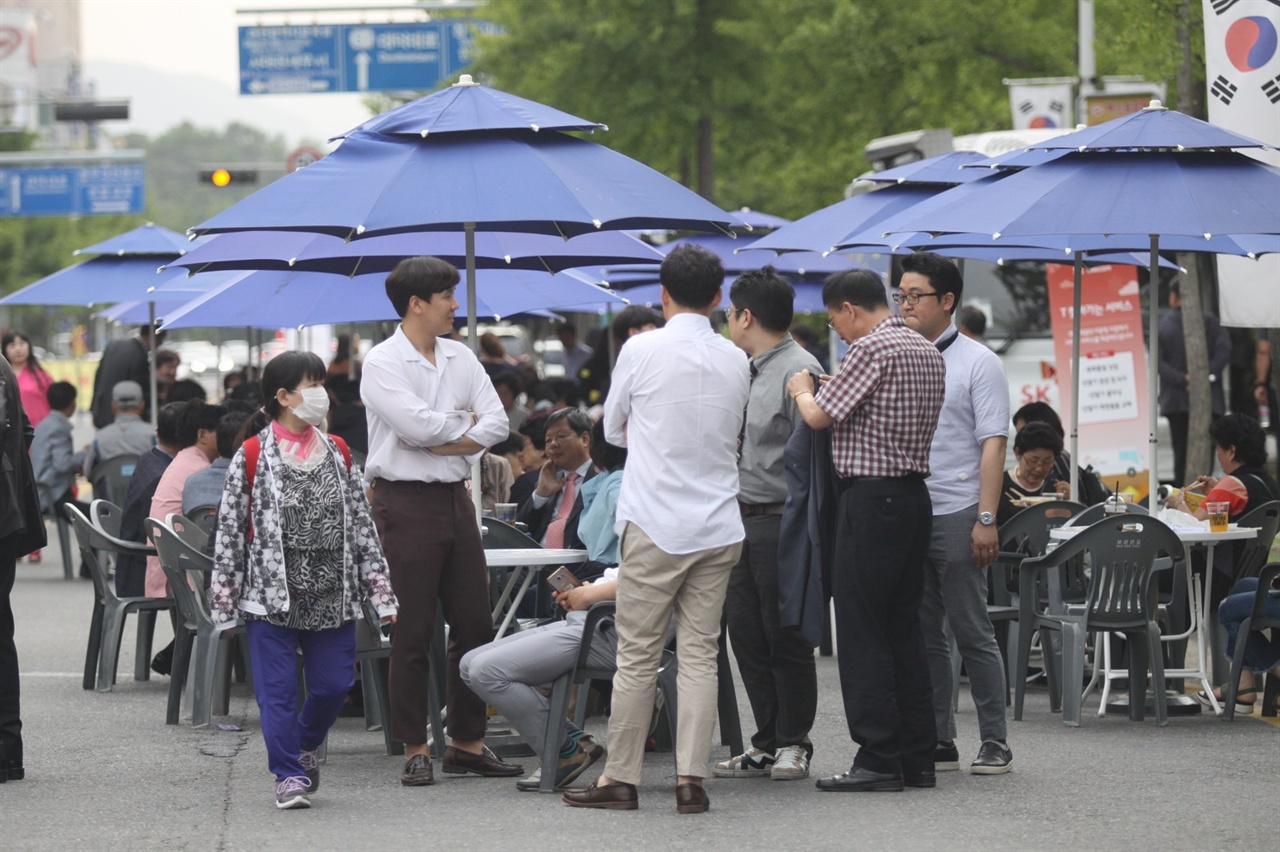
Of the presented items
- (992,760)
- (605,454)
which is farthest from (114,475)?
(992,760)

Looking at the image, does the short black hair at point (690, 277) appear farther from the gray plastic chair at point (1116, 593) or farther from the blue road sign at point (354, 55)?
the blue road sign at point (354, 55)

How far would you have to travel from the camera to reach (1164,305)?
19281 mm

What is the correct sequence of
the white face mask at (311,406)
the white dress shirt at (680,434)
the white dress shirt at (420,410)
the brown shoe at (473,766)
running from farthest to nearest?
the brown shoe at (473,766) < the white dress shirt at (420,410) < the white face mask at (311,406) < the white dress shirt at (680,434)

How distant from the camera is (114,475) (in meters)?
14.1

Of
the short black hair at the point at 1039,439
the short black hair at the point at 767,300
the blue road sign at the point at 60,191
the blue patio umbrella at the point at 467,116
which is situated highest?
the blue road sign at the point at 60,191

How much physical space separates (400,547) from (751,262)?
10655 mm

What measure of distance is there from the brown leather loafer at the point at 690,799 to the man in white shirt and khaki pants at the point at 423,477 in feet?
3.56

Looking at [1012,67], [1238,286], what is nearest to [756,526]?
[1238,286]

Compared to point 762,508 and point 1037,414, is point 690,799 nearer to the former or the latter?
point 762,508

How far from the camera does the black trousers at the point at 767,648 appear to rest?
23.4 feet

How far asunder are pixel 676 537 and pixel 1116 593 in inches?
114

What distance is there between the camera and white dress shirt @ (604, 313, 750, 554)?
6.50m

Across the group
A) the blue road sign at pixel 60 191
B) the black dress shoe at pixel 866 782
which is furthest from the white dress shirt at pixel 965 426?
the blue road sign at pixel 60 191

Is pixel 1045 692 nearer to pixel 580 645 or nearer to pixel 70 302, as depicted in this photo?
pixel 580 645
